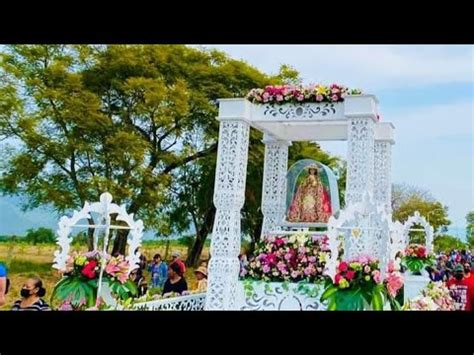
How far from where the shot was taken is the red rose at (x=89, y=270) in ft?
15.4

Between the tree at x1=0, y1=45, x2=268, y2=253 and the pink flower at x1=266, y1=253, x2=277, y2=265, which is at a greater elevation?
the tree at x1=0, y1=45, x2=268, y2=253

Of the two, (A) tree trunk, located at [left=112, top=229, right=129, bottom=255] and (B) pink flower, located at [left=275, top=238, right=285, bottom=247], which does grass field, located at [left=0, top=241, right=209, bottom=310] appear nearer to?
(A) tree trunk, located at [left=112, top=229, right=129, bottom=255]

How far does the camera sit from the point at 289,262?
620cm

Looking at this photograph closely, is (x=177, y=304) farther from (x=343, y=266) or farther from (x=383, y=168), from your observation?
(x=383, y=168)

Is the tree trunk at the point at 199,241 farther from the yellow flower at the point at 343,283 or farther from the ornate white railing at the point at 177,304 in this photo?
the yellow flower at the point at 343,283

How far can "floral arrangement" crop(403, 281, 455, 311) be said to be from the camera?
5.50 meters

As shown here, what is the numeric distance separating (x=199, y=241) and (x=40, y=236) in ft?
15.2

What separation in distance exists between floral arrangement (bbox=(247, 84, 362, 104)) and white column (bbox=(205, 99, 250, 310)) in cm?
23

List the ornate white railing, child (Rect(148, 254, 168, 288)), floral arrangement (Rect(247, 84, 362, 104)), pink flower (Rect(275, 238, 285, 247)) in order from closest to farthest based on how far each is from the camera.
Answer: the ornate white railing < floral arrangement (Rect(247, 84, 362, 104)) < pink flower (Rect(275, 238, 285, 247)) < child (Rect(148, 254, 168, 288))

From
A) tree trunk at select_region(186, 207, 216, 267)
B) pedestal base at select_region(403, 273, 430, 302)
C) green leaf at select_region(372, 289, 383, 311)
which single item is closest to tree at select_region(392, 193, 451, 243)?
tree trunk at select_region(186, 207, 216, 267)
